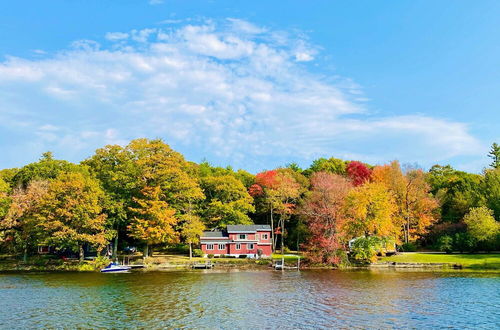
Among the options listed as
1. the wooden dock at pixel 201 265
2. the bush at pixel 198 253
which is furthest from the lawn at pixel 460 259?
the bush at pixel 198 253

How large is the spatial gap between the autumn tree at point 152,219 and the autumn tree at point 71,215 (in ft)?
17.2

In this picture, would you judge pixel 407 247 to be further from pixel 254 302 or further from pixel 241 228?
pixel 254 302

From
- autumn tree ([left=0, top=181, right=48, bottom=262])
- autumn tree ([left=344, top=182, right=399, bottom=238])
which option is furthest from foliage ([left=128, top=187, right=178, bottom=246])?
autumn tree ([left=344, top=182, right=399, bottom=238])

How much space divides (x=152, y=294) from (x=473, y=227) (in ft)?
176

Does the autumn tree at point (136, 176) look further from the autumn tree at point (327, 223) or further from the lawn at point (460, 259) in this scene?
the lawn at point (460, 259)

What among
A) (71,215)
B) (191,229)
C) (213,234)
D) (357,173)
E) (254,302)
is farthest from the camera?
(357,173)

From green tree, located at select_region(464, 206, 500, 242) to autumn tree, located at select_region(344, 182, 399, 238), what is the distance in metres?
15.0

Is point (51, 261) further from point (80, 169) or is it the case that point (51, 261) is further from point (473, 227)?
point (473, 227)

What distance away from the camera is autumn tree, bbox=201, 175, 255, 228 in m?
77.8

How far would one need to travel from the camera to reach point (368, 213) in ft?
204

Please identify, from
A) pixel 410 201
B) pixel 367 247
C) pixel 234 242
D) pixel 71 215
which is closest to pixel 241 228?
pixel 234 242

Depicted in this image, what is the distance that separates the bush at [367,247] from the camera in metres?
61.8

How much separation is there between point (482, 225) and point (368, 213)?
1955 centimetres

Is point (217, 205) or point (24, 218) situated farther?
point (217, 205)
